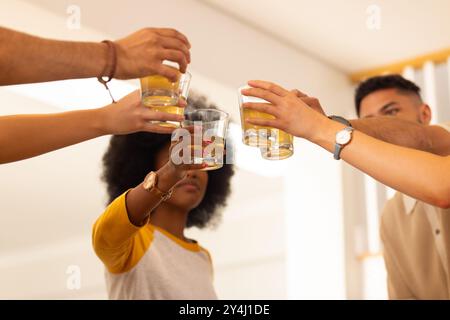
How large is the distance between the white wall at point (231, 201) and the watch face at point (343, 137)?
1.83 metres

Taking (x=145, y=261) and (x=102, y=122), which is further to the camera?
(x=145, y=261)

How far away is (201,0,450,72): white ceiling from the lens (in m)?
3.63

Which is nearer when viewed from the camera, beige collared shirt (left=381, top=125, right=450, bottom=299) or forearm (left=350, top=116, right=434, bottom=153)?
forearm (left=350, top=116, right=434, bottom=153)

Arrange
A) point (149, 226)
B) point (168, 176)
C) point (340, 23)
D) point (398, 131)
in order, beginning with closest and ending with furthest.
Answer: point (168, 176)
point (398, 131)
point (149, 226)
point (340, 23)

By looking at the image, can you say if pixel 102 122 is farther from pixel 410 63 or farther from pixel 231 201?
pixel 410 63

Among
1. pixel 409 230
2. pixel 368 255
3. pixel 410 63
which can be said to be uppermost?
pixel 410 63

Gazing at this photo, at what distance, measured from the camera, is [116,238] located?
177 centimetres

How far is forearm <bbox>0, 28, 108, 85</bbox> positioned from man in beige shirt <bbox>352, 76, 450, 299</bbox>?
1026mm

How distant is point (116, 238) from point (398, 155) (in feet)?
2.47

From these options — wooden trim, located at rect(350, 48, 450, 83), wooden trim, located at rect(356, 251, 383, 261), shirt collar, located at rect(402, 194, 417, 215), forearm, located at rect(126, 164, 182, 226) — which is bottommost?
forearm, located at rect(126, 164, 182, 226)

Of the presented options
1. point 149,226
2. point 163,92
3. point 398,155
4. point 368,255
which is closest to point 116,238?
point 149,226

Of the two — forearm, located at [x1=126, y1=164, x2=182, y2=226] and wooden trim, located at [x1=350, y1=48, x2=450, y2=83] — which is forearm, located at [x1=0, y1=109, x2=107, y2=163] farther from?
wooden trim, located at [x1=350, y1=48, x2=450, y2=83]

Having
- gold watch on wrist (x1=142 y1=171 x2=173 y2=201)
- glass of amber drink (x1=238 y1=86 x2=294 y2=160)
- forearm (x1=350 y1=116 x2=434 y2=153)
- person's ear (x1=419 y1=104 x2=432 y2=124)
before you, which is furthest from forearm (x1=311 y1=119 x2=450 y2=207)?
person's ear (x1=419 y1=104 x2=432 y2=124)
